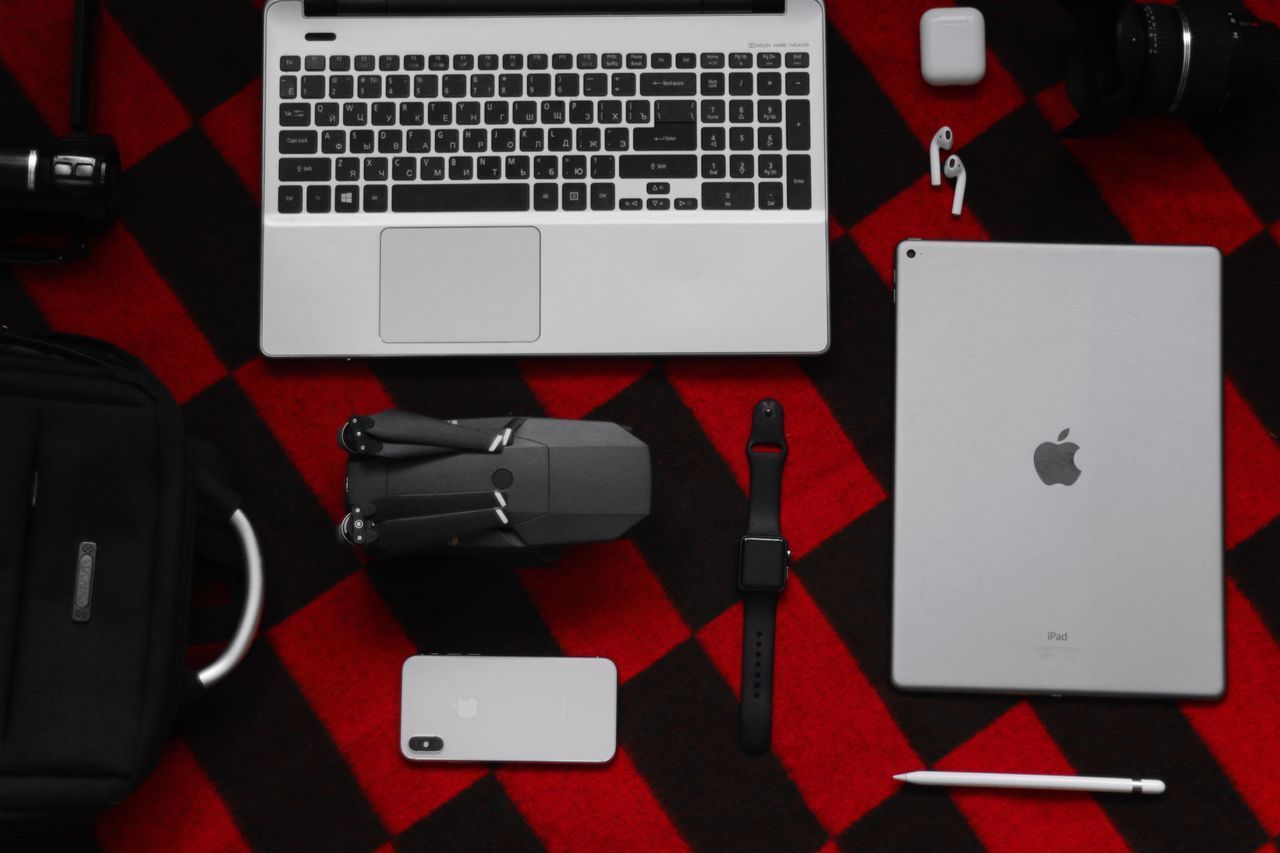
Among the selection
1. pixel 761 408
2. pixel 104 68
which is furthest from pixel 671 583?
pixel 104 68

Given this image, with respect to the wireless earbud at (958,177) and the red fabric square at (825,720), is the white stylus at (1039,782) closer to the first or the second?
the red fabric square at (825,720)

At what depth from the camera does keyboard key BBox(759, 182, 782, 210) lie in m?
0.96

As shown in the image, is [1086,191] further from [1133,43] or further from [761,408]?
[761,408]

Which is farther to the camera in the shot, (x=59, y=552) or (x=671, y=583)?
(x=671, y=583)

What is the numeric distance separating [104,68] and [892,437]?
84 cm

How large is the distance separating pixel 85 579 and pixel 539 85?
1.88ft

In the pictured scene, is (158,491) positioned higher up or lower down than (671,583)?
higher up

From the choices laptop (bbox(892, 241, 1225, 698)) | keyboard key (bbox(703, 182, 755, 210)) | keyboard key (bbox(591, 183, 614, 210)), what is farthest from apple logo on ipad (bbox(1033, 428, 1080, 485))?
keyboard key (bbox(591, 183, 614, 210))

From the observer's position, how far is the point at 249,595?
920mm

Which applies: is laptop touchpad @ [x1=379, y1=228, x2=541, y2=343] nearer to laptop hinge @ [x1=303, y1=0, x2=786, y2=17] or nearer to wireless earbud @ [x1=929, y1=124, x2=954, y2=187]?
laptop hinge @ [x1=303, y1=0, x2=786, y2=17]

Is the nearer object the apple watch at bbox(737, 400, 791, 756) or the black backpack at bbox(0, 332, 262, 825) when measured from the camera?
the black backpack at bbox(0, 332, 262, 825)

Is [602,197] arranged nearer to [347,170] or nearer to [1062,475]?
Result: [347,170]

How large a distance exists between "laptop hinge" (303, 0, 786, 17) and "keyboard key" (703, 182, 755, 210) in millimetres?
165

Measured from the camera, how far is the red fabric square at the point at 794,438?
100 cm
